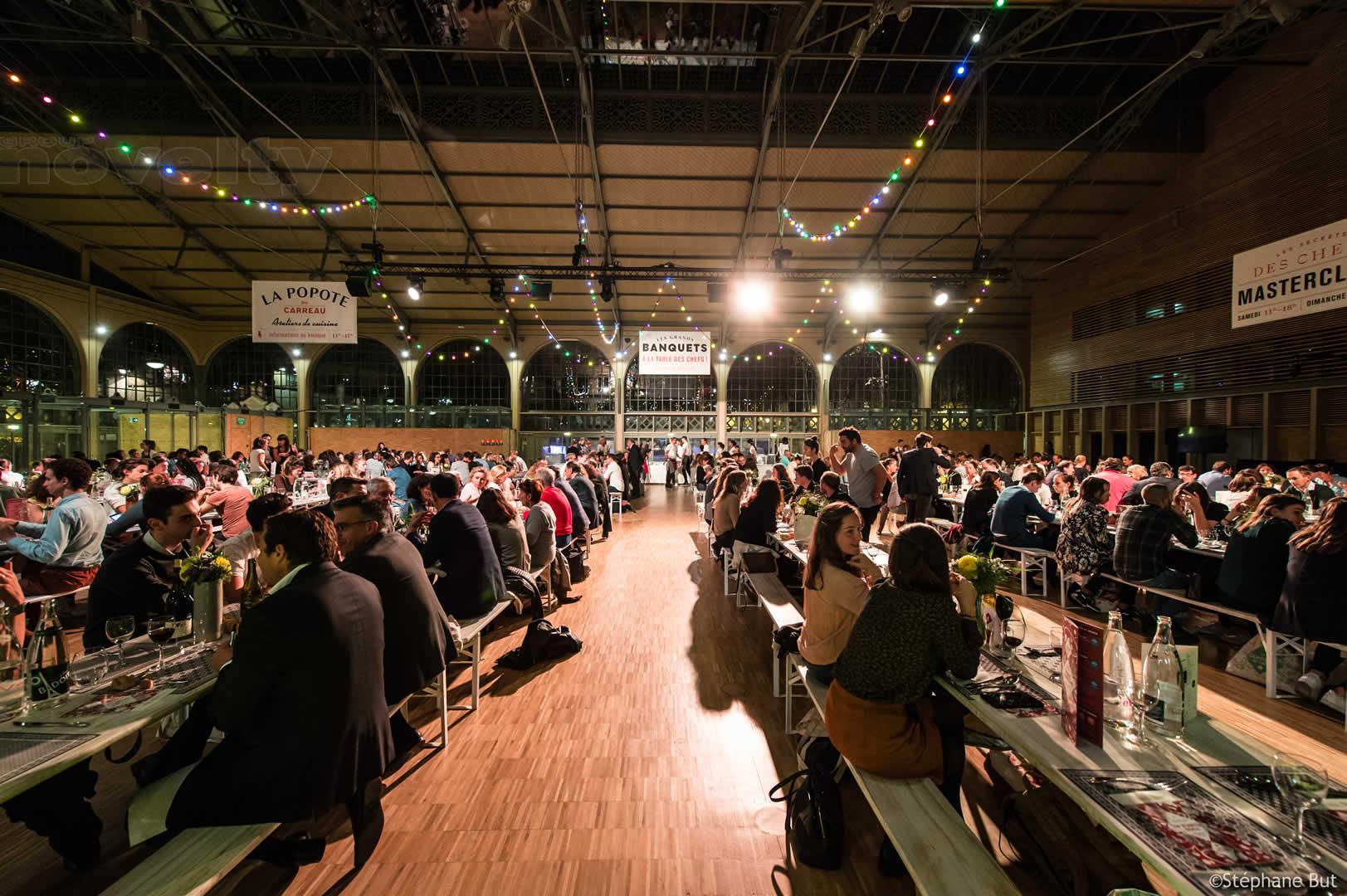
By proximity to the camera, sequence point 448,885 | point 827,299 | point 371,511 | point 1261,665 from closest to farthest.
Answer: point 448,885, point 371,511, point 1261,665, point 827,299

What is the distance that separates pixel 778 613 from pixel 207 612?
113 inches

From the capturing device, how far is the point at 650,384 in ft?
64.3

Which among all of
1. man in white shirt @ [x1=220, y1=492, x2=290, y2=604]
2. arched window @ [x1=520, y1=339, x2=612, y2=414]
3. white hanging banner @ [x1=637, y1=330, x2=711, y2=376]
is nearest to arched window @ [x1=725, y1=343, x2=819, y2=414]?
arched window @ [x1=520, y1=339, x2=612, y2=414]

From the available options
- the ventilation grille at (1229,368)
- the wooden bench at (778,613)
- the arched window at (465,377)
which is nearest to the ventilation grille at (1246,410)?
the ventilation grille at (1229,368)

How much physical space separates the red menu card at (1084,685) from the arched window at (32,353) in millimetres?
18220

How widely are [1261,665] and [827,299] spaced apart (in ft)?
46.3

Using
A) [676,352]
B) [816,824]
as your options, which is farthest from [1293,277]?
[676,352]

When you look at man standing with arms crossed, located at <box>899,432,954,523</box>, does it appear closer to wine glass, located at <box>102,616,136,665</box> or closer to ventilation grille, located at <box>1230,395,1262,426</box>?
ventilation grille, located at <box>1230,395,1262,426</box>

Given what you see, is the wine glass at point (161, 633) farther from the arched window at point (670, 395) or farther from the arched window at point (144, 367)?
the arched window at point (144, 367)

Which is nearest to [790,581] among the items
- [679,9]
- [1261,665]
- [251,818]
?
[1261,665]

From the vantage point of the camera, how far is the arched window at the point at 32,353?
12984 mm

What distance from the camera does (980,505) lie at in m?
6.96

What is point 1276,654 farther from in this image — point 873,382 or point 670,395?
point 670,395

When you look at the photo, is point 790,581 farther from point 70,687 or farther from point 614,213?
point 614,213
